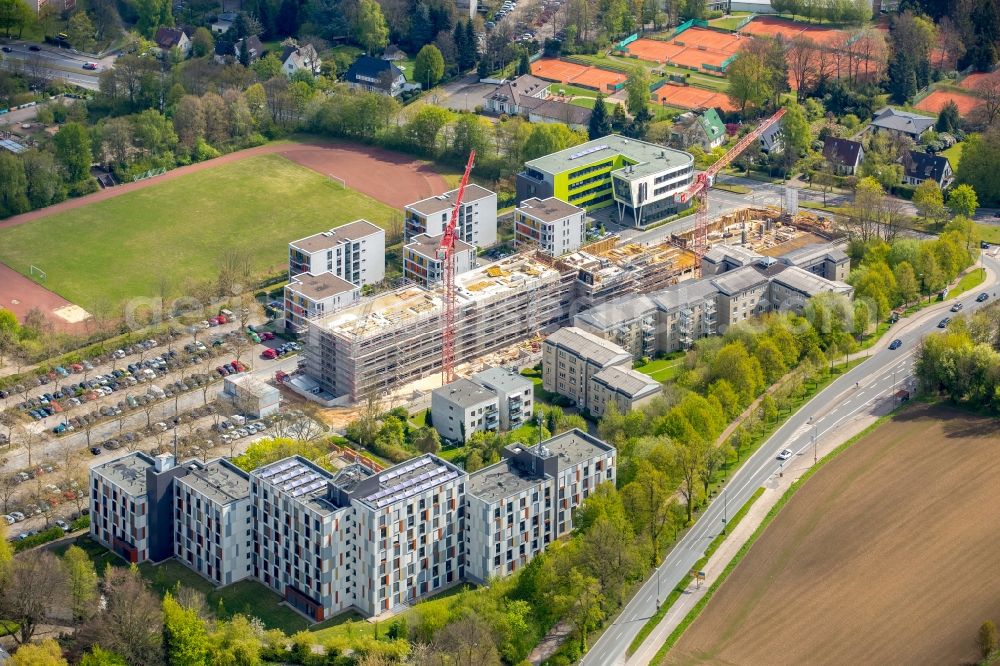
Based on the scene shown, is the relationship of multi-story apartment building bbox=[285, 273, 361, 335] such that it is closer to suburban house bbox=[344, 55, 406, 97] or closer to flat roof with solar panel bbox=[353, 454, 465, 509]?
flat roof with solar panel bbox=[353, 454, 465, 509]

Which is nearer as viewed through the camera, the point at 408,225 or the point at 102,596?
the point at 102,596

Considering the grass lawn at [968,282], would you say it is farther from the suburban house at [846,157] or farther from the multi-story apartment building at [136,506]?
the multi-story apartment building at [136,506]

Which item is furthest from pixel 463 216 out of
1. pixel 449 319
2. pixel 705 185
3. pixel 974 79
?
pixel 974 79

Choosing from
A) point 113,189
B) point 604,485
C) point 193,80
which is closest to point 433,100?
point 193,80

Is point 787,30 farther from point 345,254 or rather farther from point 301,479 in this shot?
point 301,479

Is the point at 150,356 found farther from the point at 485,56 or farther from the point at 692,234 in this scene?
the point at 485,56

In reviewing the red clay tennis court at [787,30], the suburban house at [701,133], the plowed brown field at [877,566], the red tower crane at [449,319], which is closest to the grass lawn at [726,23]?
the red clay tennis court at [787,30]
